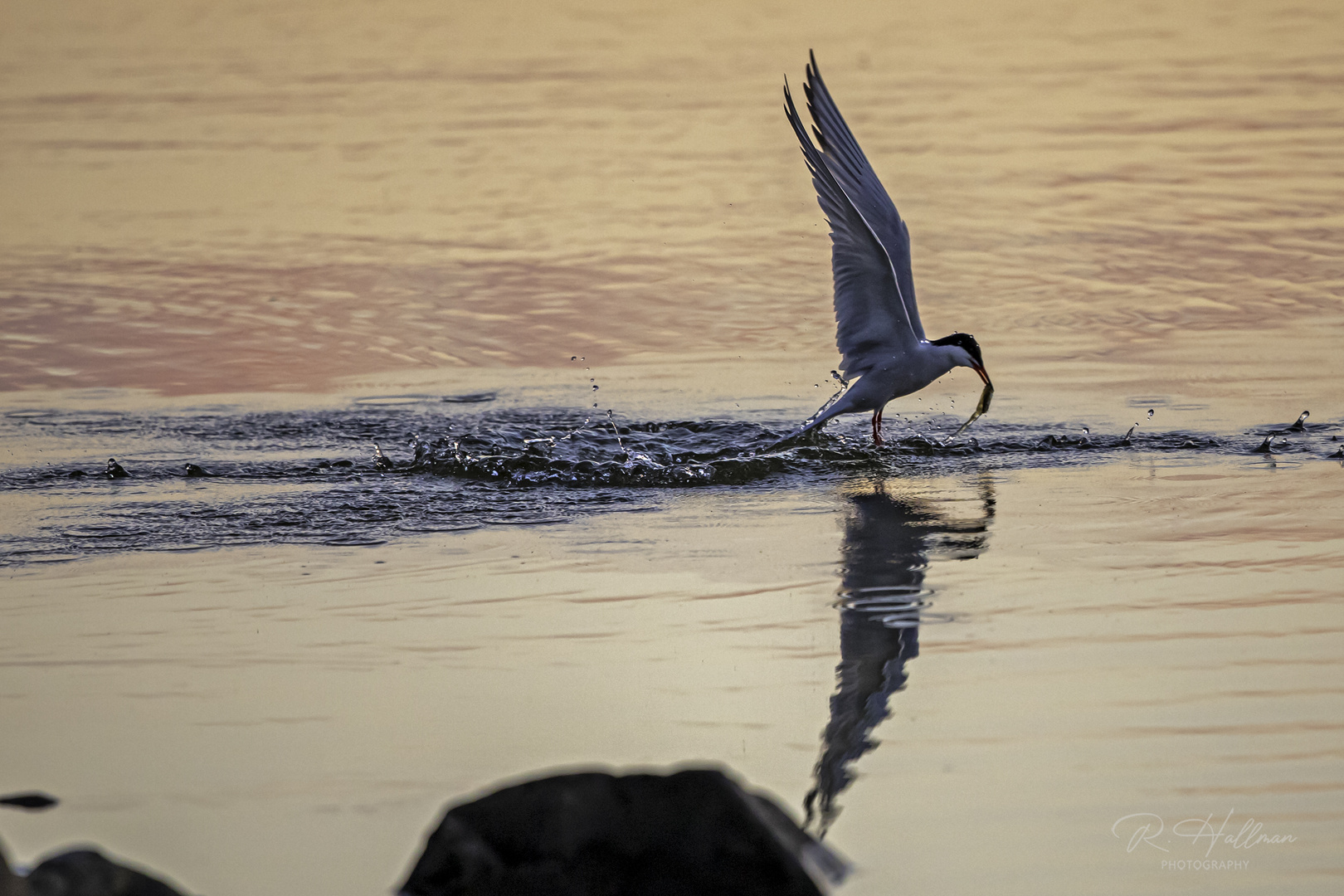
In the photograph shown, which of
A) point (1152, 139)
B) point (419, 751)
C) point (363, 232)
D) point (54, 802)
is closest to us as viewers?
point (54, 802)

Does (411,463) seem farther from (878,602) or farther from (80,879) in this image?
(80,879)

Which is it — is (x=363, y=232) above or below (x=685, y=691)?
above

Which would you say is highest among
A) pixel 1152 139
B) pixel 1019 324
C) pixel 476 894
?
pixel 1152 139

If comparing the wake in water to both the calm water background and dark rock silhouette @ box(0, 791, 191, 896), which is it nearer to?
the calm water background

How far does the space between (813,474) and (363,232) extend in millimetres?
5749

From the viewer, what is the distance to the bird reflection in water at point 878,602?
3.85m

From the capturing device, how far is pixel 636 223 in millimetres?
12414

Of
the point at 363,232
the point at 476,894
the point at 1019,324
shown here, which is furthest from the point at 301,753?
the point at 363,232

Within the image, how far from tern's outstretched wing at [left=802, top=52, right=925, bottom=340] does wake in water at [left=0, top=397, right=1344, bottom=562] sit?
892 mm

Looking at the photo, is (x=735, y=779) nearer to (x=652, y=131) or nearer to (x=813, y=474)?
(x=813, y=474)

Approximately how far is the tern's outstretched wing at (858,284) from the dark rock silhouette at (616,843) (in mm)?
4490

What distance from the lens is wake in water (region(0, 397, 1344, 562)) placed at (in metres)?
6.53
